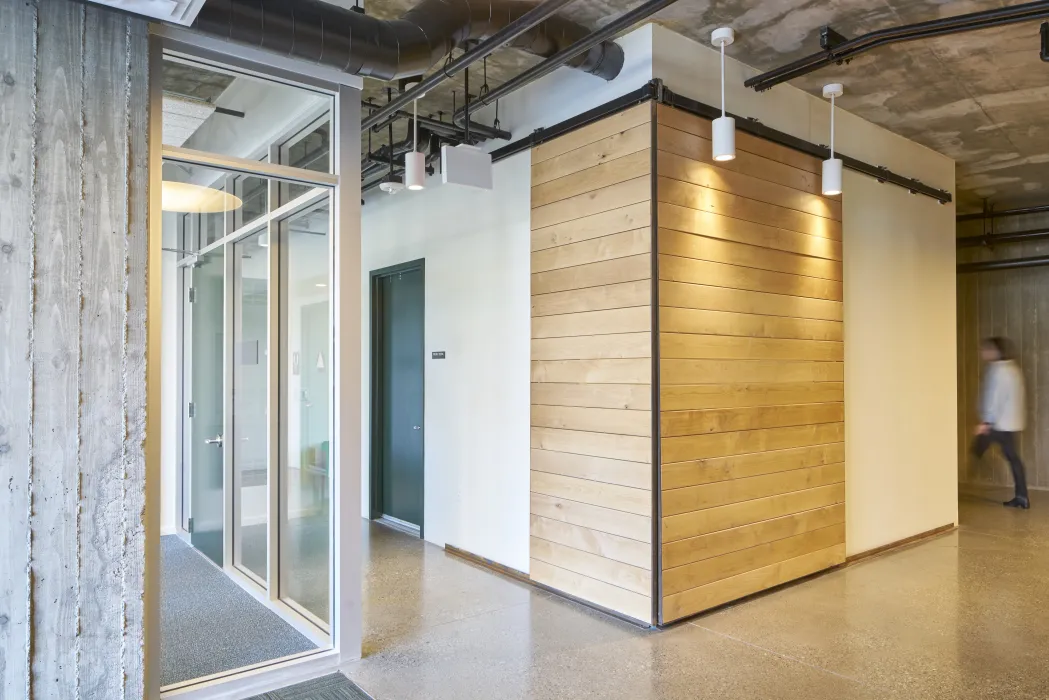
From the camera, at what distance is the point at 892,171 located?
581cm

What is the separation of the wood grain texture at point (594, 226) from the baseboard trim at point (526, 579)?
84.0 inches

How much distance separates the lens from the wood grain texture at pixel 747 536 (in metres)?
3.96

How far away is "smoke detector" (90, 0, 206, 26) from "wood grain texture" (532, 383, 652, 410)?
2672mm

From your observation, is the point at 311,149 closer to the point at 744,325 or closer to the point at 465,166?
the point at 465,166

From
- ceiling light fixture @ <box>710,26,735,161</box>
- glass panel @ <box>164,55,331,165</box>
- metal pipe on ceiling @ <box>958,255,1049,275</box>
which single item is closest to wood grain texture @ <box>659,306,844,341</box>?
ceiling light fixture @ <box>710,26,735,161</box>

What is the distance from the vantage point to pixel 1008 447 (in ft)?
22.9

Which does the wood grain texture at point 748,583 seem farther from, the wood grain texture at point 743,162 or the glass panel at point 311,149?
the glass panel at point 311,149

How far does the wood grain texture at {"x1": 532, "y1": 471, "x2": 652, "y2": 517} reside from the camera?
3.92 metres

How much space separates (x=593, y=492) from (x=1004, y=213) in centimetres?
653

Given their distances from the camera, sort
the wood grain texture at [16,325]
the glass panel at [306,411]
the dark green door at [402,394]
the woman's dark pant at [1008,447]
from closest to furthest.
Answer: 1. the wood grain texture at [16,325]
2. the glass panel at [306,411]
3. the dark green door at [402,394]
4. the woman's dark pant at [1008,447]

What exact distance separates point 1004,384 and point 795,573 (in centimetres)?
363

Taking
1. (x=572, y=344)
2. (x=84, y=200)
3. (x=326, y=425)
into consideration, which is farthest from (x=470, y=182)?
(x=84, y=200)

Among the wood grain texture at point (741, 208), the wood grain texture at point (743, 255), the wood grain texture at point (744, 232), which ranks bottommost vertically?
the wood grain texture at point (743, 255)

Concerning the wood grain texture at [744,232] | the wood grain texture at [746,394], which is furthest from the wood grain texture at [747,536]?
the wood grain texture at [744,232]
